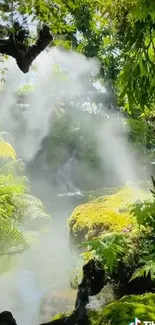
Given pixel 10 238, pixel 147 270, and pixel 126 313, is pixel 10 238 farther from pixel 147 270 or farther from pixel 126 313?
pixel 126 313

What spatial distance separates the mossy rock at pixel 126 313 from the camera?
1.78m

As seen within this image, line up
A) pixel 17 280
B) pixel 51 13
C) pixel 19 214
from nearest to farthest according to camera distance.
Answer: pixel 51 13 < pixel 19 214 < pixel 17 280

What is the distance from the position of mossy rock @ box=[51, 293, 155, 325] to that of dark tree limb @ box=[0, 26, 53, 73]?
2206mm

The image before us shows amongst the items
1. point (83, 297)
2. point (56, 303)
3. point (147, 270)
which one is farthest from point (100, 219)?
point (83, 297)

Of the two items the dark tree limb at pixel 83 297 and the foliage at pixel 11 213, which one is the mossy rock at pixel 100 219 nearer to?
the foliage at pixel 11 213

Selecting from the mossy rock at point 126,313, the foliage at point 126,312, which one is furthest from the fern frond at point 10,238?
the foliage at point 126,312

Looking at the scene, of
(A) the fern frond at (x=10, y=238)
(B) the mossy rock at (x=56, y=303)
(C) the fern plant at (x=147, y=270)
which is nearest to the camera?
(C) the fern plant at (x=147, y=270)

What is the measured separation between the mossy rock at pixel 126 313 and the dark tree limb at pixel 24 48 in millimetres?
2206

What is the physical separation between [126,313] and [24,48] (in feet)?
8.00

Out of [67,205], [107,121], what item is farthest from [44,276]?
[107,121]

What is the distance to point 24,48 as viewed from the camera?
130 inches

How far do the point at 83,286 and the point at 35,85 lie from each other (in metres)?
27.1

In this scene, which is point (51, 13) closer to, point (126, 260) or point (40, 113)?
point (126, 260)

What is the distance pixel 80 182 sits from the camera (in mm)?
23328
